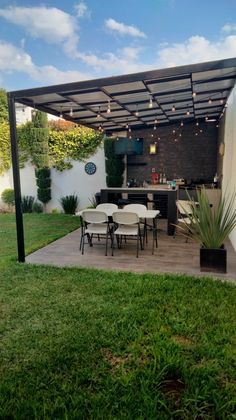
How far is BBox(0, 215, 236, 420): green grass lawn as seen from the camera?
1939mm

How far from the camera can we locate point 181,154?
10.3 metres

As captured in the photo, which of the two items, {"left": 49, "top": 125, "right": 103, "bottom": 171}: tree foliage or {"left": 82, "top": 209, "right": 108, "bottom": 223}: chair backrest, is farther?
{"left": 49, "top": 125, "right": 103, "bottom": 171}: tree foliage

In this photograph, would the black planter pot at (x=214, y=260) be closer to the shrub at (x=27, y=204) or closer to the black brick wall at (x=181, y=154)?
the black brick wall at (x=181, y=154)

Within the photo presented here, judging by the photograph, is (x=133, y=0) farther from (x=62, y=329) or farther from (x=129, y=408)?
(x=129, y=408)

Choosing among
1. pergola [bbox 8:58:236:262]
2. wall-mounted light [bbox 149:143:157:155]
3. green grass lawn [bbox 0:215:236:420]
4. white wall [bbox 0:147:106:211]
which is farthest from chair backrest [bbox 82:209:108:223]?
wall-mounted light [bbox 149:143:157:155]

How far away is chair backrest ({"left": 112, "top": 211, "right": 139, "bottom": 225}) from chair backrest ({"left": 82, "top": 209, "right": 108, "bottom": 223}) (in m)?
0.20

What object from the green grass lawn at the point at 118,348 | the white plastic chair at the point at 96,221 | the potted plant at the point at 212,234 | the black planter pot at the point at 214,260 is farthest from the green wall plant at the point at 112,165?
the green grass lawn at the point at 118,348

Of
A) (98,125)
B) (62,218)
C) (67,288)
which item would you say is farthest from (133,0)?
(67,288)

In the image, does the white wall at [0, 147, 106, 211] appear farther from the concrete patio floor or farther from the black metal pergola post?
the black metal pergola post

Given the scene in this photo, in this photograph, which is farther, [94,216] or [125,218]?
[94,216]

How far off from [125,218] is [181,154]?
5.91 metres

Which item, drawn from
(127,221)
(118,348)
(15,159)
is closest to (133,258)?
(127,221)

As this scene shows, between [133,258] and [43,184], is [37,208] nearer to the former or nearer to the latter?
[43,184]

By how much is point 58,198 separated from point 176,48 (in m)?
6.65
